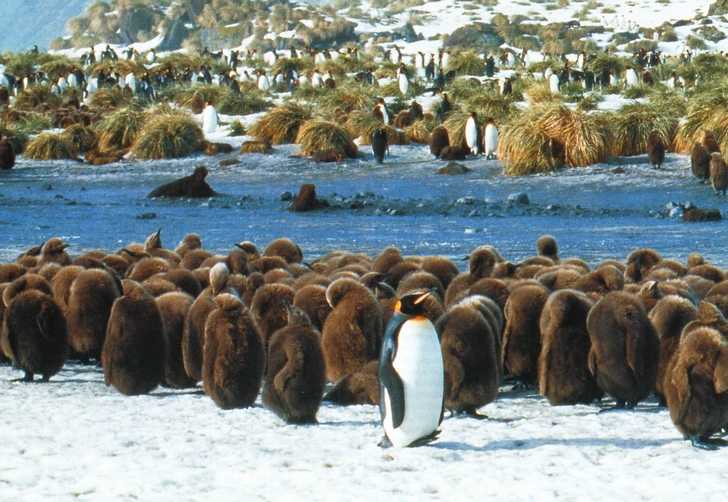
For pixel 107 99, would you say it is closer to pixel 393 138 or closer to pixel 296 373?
pixel 393 138

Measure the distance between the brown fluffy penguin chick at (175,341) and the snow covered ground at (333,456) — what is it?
1.35ft

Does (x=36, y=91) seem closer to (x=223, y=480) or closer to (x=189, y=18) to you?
(x=223, y=480)

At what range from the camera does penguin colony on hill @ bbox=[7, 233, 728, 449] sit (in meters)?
3.96

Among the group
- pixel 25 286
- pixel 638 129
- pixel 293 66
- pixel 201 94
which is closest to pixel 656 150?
pixel 638 129

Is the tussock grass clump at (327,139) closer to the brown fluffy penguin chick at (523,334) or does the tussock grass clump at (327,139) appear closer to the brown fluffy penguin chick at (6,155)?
the brown fluffy penguin chick at (6,155)

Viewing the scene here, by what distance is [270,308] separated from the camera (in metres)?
5.31

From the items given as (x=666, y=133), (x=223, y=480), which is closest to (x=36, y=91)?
(x=666, y=133)

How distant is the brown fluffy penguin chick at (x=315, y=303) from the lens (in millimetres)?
5309

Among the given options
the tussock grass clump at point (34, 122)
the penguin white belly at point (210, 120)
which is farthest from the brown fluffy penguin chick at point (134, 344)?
the tussock grass clump at point (34, 122)

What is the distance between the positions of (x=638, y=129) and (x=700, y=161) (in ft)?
9.50

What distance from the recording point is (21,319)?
5195 mm

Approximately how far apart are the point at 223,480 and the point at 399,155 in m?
15.0

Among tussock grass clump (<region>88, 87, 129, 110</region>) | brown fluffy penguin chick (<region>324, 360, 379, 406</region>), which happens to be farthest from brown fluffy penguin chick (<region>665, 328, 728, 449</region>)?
tussock grass clump (<region>88, 87, 129, 110</region>)

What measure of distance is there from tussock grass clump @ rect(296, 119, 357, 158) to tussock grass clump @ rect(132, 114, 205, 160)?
A: 95.8 inches
